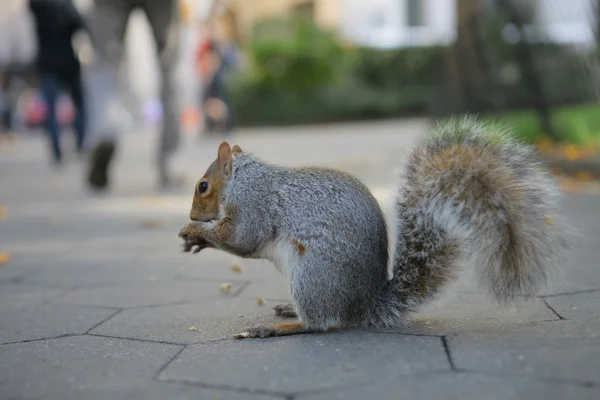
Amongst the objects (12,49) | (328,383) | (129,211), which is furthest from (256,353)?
(12,49)

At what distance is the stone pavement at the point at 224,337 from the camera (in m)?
2.11

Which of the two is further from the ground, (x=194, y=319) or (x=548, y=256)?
(x=548, y=256)

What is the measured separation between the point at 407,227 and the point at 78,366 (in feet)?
3.74

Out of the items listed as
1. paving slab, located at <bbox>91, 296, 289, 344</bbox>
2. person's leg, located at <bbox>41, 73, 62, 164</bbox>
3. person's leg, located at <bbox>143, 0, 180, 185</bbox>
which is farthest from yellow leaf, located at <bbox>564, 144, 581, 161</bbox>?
person's leg, located at <bbox>41, 73, 62, 164</bbox>

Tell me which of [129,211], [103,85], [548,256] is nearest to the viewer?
[548,256]

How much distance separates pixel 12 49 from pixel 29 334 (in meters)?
19.4

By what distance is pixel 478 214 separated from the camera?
7.50ft

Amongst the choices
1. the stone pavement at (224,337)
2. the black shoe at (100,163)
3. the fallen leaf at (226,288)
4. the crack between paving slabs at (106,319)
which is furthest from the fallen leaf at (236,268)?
the black shoe at (100,163)

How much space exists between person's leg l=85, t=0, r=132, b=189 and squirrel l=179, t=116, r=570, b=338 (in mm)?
3695

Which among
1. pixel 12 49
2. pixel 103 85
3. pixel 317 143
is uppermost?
pixel 12 49

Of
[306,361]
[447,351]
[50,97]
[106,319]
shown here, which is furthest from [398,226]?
[50,97]

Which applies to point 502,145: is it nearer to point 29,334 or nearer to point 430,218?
point 430,218

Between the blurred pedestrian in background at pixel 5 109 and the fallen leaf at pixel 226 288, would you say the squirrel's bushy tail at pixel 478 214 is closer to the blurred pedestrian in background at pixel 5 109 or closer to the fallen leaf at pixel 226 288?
the fallen leaf at pixel 226 288

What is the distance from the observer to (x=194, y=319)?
2.93 meters
